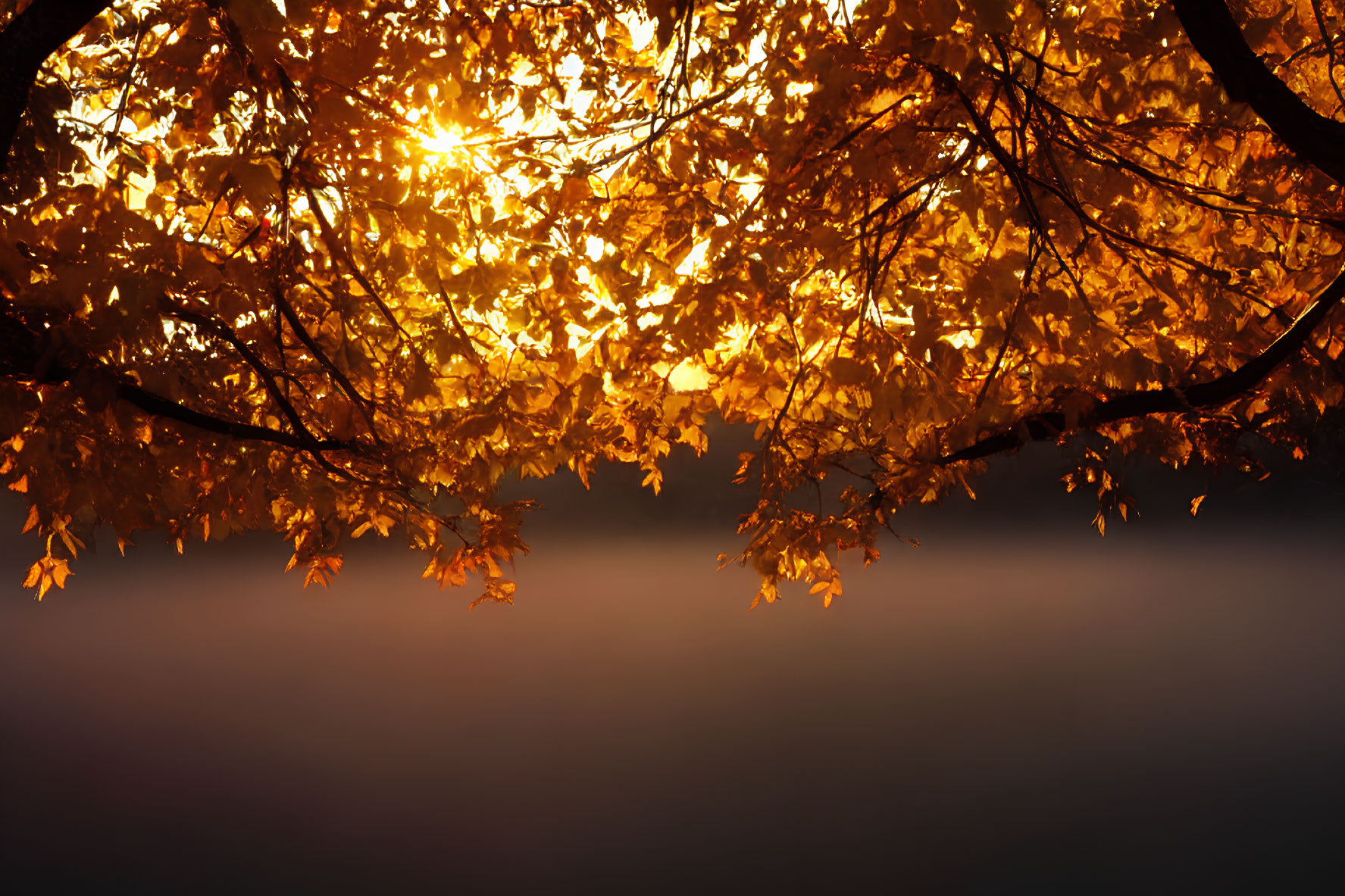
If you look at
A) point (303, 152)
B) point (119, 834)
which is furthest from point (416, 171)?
point (119, 834)

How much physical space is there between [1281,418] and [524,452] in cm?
349

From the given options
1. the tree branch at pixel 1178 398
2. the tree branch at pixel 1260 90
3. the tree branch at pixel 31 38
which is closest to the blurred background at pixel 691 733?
the tree branch at pixel 1178 398

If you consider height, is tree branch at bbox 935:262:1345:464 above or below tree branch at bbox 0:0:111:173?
below

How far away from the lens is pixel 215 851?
5.33m

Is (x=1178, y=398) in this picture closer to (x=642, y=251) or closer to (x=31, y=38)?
(x=642, y=251)

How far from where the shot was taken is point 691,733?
7.13 meters

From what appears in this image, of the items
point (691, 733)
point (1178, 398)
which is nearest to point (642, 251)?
point (1178, 398)

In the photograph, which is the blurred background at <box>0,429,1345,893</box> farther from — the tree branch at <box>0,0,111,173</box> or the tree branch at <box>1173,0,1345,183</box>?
the tree branch at <box>0,0,111,173</box>

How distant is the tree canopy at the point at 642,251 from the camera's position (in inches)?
103

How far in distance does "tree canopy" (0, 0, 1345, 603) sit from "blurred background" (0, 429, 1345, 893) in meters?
2.48

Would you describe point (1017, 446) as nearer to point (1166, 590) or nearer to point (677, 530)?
point (1166, 590)

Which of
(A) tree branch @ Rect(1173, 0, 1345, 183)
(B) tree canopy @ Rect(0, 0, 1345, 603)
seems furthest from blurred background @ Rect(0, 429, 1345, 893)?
(A) tree branch @ Rect(1173, 0, 1345, 183)

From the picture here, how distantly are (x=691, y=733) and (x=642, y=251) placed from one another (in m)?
4.97

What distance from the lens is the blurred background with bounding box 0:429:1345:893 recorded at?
5.04m
